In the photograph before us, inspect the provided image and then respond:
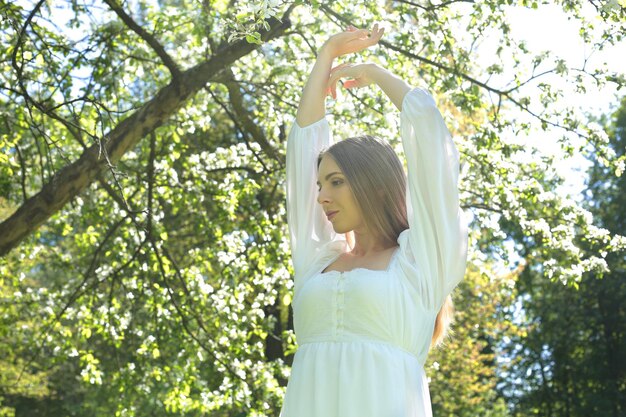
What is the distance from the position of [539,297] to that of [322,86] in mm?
18228

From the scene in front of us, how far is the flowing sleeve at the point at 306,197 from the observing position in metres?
3.01

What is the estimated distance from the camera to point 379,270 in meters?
2.70

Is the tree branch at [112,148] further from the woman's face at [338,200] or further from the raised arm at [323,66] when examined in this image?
the woman's face at [338,200]

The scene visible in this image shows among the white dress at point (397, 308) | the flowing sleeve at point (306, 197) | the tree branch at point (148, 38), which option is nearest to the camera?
the white dress at point (397, 308)

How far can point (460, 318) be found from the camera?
678 inches

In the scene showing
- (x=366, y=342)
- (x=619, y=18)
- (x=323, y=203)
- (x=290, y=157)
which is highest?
(x=619, y=18)

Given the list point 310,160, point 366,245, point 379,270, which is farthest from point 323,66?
point 379,270

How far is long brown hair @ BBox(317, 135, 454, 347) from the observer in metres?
2.79

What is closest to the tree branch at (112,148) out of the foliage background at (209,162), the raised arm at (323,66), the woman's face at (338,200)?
the foliage background at (209,162)

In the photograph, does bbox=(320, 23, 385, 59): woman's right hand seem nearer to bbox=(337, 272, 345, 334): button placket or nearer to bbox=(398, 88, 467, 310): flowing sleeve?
bbox=(398, 88, 467, 310): flowing sleeve

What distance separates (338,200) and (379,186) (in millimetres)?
122

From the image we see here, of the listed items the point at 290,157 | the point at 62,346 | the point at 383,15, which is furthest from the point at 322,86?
the point at 62,346

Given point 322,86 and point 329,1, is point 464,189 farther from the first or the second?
point 322,86

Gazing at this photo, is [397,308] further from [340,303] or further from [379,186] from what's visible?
[379,186]
